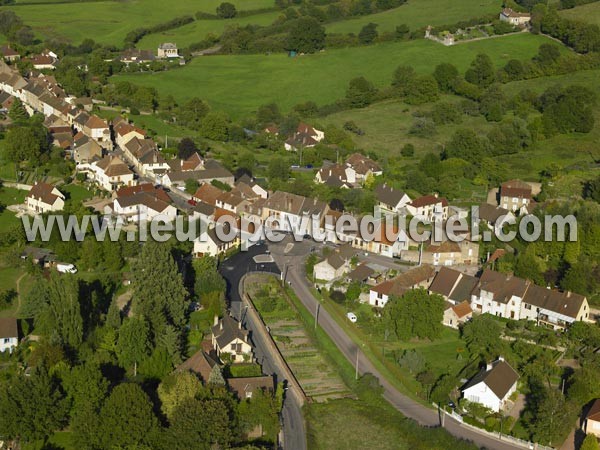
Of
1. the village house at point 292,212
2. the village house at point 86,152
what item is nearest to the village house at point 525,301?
the village house at point 292,212

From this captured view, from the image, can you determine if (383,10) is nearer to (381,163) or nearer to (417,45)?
(417,45)

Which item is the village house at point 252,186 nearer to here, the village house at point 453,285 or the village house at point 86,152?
the village house at point 86,152

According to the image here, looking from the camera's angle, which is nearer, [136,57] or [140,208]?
[140,208]

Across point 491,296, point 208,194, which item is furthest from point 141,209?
point 491,296

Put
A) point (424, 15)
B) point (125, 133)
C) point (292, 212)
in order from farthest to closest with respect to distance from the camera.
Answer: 1. point (424, 15)
2. point (125, 133)
3. point (292, 212)

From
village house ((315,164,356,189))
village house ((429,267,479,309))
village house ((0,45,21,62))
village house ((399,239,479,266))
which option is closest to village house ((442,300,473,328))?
village house ((429,267,479,309))

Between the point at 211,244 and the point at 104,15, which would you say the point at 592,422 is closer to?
the point at 211,244

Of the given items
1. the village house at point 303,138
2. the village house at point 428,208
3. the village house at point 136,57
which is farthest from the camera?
the village house at point 136,57
